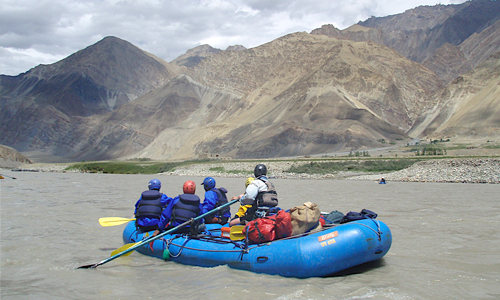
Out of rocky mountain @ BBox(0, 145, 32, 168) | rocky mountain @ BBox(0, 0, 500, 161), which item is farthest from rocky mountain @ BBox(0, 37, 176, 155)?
rocky mountain @ BBox(0, 145, 32, 168)

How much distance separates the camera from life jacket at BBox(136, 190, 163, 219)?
10.9 meters

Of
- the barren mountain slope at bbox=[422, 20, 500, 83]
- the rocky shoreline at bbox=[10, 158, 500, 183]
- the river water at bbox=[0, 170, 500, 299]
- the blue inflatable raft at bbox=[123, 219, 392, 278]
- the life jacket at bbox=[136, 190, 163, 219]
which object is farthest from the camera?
the barren mountain slope at bbox=[422, 20, 500, 83]

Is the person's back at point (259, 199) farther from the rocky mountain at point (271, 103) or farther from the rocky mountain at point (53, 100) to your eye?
the rocky mountain at point (53, 100)

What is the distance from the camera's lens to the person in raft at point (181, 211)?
1048 cm

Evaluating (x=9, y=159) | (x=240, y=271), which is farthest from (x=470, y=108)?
(x=9, y=159)

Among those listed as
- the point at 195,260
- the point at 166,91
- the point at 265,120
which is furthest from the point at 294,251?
the point at 166,91

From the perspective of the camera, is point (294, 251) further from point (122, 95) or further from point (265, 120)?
point (122, 95)

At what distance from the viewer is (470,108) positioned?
8531 centimetres

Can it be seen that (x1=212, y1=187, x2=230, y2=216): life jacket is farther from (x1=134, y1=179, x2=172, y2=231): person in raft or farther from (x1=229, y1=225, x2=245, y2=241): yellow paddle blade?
(x1=229, y1=225, x2=245, y2=241): yellow paddle blade

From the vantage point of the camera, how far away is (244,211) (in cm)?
977

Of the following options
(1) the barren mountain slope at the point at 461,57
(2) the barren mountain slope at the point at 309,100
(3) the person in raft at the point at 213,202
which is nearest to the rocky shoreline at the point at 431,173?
(2) the barren mountain slope at the point at 309,100

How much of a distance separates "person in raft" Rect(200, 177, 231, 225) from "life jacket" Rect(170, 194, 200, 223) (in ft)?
1.50

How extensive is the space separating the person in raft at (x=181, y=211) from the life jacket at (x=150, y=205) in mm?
244

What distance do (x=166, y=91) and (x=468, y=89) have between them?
340 feet
